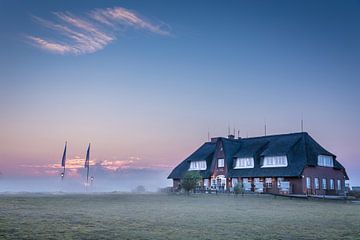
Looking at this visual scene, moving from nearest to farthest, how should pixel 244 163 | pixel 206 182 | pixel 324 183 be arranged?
pixel 324 183, pixel 244 163, pixel 206 182

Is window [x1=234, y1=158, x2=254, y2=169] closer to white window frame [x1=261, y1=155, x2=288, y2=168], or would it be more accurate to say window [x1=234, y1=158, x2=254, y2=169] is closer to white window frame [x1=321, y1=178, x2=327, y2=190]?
white window frame [x1=261, y1=155, x2=288, y2=168]

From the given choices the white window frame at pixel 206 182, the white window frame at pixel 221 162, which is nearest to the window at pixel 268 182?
the white window frame at pixel 221 162

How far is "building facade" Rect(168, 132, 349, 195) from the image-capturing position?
58.6m

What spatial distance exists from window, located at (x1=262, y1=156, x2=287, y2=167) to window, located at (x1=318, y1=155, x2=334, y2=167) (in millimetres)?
5470

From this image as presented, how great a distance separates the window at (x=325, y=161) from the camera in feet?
201

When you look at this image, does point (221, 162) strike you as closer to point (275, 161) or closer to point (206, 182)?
point (206, 182)

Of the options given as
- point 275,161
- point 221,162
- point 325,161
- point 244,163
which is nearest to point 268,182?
point 275,161

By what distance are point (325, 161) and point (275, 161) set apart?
8013 millimetres

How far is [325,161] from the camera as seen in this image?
205 ft

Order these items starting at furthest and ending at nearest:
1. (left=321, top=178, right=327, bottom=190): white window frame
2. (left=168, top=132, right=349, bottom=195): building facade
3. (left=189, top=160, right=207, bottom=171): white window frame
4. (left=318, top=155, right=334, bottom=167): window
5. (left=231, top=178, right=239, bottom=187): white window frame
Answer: (left=189, top=160, right=207, bottom=171): white window frame → (left=231, top=178, right=239, bottom=187): white window frame → (left=318, top=155, right=334, bottom=167): window → (left=321, top=178, right=327, bottom=190): white window frame → (left=168, top=132, right=349, bottom=195): building facade

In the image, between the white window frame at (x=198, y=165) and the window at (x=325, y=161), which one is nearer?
the window at (x=325, y=161)

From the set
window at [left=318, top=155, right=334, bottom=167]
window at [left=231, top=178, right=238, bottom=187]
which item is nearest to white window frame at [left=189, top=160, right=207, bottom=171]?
window at [left=231, top=178, right=238, bottom=187]

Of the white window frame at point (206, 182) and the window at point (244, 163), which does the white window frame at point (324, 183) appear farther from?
the white window frame at point (206, 182)

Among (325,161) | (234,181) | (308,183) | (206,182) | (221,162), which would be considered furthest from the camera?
(206,182)
